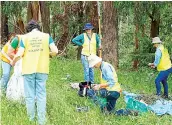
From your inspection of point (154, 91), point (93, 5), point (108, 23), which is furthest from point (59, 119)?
point (93, 5)

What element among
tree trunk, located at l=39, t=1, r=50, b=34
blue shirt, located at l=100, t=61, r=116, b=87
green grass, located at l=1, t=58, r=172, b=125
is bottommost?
green grass, located at l=1, t=58, r=172, b=125

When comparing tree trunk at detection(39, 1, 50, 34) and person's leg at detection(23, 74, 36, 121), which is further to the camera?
tree trunk at detection(39, 1, 50, 34)

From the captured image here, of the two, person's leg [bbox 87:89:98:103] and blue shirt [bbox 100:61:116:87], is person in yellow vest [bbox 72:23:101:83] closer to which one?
person's leg [bbox 87:89:98:103]

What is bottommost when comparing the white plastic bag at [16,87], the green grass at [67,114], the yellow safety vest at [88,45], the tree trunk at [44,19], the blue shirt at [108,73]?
the green grass at [67,114]

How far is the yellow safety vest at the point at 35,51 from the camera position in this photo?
6777 millimetres

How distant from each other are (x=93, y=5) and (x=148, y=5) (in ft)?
12.2

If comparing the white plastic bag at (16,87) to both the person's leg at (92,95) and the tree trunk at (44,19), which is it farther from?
the tree trunk at (44,19)

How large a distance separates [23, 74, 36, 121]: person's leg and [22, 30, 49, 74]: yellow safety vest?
12 cm

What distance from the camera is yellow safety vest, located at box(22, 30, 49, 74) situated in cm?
678

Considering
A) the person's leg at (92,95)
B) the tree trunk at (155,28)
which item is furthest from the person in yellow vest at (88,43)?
the tree trunk at (155,28)

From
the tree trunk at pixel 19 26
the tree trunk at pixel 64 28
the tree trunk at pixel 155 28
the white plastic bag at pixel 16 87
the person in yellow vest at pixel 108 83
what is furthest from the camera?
the tree trunk at pixel 19 26

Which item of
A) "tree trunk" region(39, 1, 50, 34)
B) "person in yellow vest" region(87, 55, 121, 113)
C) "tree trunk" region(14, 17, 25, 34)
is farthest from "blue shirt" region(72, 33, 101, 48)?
"tree trunk" region(14, 17, 25, 34)

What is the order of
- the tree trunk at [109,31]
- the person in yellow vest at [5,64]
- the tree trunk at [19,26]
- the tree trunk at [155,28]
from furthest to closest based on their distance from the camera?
the tree trunk at [19,26] → the tree trunk at [155,28] → the tree trunk at [109,31] → the person in yellow vest at [5,64]

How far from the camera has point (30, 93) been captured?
273 inches
